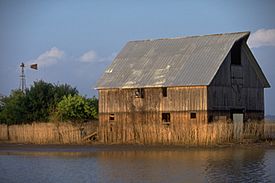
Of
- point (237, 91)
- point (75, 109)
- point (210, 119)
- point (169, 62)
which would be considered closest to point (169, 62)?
point (169, 62)

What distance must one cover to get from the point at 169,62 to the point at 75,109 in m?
9.05

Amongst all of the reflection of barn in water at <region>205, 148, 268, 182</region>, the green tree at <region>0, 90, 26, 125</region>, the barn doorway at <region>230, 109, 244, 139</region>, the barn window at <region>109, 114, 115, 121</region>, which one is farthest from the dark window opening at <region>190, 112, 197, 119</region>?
the green tree at <region>0, 90, 26, 125</region>

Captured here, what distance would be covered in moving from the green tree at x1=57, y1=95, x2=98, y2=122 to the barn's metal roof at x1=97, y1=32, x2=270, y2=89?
11.1ft

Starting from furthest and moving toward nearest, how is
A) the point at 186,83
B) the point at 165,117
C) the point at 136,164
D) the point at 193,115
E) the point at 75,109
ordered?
the point at 75,109, the point at 165,117, the point at 186,83, the point at 193,115, the point at 136,164

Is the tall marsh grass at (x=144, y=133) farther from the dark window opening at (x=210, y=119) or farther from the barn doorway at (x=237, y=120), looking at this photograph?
the dark window opening at (x=210, y=119)

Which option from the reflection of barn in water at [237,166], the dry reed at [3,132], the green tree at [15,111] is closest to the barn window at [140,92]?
the reflection of barn in water at [237,166]

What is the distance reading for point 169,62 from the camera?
45375 millimetres

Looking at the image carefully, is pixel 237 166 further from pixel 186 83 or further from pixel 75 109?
pixel 75 109

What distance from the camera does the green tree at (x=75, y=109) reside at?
4912 cm

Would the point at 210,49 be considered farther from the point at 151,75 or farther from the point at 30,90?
the point at 30,90

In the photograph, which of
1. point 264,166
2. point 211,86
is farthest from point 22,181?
point 211,86

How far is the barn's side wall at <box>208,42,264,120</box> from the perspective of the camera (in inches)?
1651

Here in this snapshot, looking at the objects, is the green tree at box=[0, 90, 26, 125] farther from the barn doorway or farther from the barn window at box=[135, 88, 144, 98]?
the barn doorway

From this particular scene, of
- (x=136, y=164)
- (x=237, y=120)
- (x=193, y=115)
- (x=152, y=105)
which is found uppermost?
(x=152, y=105)
